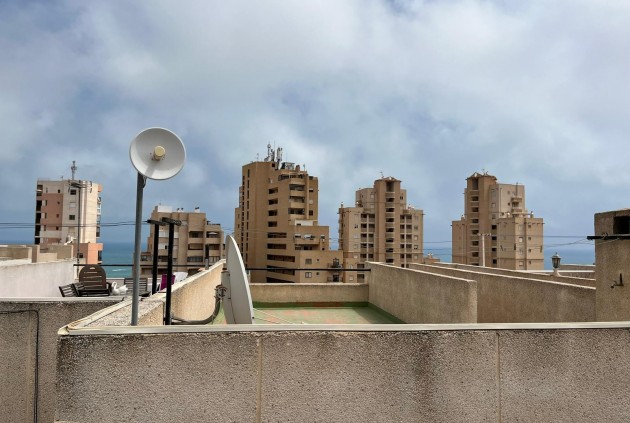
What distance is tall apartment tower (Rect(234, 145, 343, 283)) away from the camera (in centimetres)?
8100

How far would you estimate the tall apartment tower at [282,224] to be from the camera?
81000 millimetres

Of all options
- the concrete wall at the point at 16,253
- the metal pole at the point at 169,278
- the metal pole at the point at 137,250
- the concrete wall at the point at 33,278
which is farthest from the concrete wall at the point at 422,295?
the concrete wall at the point at 16,253

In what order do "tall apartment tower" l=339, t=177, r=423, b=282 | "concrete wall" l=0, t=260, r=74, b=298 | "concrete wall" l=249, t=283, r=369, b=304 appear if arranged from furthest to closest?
"tall apartment tower" l=339, t=177, r=423, b=282
"concrete wall" l=249, t=283, r=369, b=304
"concrete wall" l=0, t=260, r=74, b=298

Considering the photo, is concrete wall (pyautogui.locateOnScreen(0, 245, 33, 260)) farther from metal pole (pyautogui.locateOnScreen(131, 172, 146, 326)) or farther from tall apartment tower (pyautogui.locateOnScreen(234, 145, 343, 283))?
tall apartment tower (pyautogui.locateOnScreen(234, 145, 343, 283))

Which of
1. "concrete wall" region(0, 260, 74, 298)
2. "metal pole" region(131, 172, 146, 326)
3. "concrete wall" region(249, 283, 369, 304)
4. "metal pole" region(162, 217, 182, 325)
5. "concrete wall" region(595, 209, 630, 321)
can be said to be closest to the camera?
"metal pole" region(131, 172, 146, 326)

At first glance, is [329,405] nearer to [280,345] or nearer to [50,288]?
[280,345]

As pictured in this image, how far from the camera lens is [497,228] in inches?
3669

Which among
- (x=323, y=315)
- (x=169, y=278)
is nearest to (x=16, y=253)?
(x=323, y=315)

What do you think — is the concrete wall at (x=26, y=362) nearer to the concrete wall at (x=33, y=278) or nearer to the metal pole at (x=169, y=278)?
the metal pole at (x=169, y=278)

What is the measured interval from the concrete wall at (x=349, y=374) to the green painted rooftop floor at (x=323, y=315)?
591cm

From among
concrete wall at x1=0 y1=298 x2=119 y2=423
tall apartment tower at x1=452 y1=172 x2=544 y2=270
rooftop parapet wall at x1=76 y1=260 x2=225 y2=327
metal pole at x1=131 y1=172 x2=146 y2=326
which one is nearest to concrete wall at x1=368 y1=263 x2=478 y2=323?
rooftop parapet wall at x1=76 y1=260 x2=225 y2=327

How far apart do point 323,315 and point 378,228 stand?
89045 mm

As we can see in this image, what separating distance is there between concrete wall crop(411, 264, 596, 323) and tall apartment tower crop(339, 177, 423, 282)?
286 feet

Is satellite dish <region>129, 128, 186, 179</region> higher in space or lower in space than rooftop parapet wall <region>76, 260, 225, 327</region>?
higher
